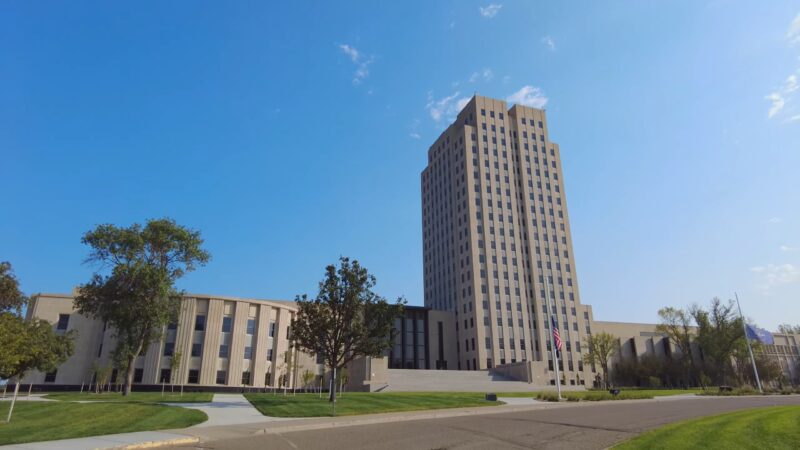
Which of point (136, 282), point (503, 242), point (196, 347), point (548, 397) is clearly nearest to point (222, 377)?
point (196, 347)

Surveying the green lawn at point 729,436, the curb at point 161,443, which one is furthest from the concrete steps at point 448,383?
the green lawn at point 729,436

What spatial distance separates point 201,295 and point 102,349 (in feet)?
47.3

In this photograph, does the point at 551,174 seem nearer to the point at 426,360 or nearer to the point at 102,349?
the point at 426,360

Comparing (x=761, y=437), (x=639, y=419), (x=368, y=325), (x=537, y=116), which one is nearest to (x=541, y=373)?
(x=368, y=325)

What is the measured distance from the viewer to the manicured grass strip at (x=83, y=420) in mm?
15769

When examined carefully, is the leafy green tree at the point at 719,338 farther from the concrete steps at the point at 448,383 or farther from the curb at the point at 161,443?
the curb at the point at 161,443

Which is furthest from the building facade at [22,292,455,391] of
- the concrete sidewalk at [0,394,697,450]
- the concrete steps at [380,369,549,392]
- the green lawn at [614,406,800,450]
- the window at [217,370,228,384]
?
the green lawn at [614,406,800,450]

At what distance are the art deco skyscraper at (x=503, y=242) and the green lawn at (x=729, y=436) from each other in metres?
69.3

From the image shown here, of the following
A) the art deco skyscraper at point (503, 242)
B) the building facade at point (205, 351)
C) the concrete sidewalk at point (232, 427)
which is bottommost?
the concrete sidewalk at point (232, 427)

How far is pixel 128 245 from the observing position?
4394 cm

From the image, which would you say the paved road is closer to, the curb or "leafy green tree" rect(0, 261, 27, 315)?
the curb

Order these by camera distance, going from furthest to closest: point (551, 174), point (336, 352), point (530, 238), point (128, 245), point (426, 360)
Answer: point (551, 174), point (530, 238), point (426, 360), point (128, 245), point (336, 352)

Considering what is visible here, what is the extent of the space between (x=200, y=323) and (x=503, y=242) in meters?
60.2

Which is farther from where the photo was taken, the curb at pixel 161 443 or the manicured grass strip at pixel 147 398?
the manicured grass strip at pixel 147 398
